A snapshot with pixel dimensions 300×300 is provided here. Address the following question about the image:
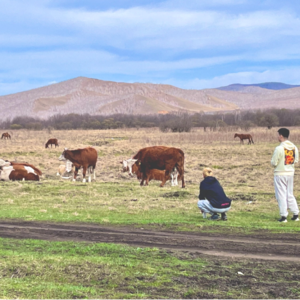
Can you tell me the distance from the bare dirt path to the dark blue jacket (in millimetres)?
1449

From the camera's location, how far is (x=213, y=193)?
38.2ft

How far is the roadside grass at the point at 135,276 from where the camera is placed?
5.87 m

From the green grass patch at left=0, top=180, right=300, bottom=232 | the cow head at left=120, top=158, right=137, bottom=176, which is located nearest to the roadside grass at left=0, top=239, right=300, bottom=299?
the green grass patch at left=0, top=180, right=300, bottom=232

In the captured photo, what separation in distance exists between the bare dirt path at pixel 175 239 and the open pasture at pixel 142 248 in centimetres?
2

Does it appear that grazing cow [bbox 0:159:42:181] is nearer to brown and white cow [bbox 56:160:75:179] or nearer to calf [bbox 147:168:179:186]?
brown and white cow [bbox 56:160:75:179]

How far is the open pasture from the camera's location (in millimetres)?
6121

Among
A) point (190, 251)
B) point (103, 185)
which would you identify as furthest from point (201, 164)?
point (190, 251)

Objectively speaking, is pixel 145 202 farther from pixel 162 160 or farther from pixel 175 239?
pixel 162 160

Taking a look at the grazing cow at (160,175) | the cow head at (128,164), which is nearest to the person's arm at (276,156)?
the grazing cow at (160,175)

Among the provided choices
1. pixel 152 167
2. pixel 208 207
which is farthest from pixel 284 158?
A: pixel 152 167

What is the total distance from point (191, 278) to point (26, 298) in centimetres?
226

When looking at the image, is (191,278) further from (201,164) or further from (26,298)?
(201,164)

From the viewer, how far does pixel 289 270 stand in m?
7.19

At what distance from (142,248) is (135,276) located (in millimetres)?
2009
